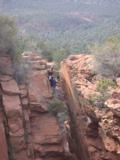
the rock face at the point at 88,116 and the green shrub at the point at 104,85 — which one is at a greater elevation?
the green shrub at the point at 104,85

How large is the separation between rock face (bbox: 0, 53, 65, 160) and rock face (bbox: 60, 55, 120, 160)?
3.44 feet

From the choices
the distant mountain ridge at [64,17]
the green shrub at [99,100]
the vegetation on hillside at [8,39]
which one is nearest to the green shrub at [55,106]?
the vegetation on hillside at [8,39]

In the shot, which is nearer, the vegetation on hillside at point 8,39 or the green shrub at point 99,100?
the green shrub at point 99,100

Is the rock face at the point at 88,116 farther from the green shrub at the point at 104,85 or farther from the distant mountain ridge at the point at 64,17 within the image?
the distant mountain ridge at the point at 64,17

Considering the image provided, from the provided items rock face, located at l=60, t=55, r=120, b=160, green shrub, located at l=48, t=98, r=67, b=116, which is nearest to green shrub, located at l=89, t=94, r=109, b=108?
rock face, located at l=60, t=55, r=120, b=160

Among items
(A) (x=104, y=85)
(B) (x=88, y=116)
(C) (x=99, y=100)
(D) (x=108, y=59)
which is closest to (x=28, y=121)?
(B) (x=88, y=116)

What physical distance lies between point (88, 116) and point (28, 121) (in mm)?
3582

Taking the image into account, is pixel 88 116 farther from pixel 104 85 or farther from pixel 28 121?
pixel 28 121

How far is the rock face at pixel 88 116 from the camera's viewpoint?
1379 centimetres

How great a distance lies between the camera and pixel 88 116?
1648 cm

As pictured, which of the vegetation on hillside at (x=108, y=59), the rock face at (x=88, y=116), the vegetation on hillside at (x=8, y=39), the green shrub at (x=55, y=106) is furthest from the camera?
the vegetation on hillside at (x=8, y=39)

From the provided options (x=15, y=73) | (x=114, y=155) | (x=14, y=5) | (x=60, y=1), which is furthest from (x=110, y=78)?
(x=60, y=1)

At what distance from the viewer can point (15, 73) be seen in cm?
2067

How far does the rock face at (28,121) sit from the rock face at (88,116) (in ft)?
3.44
